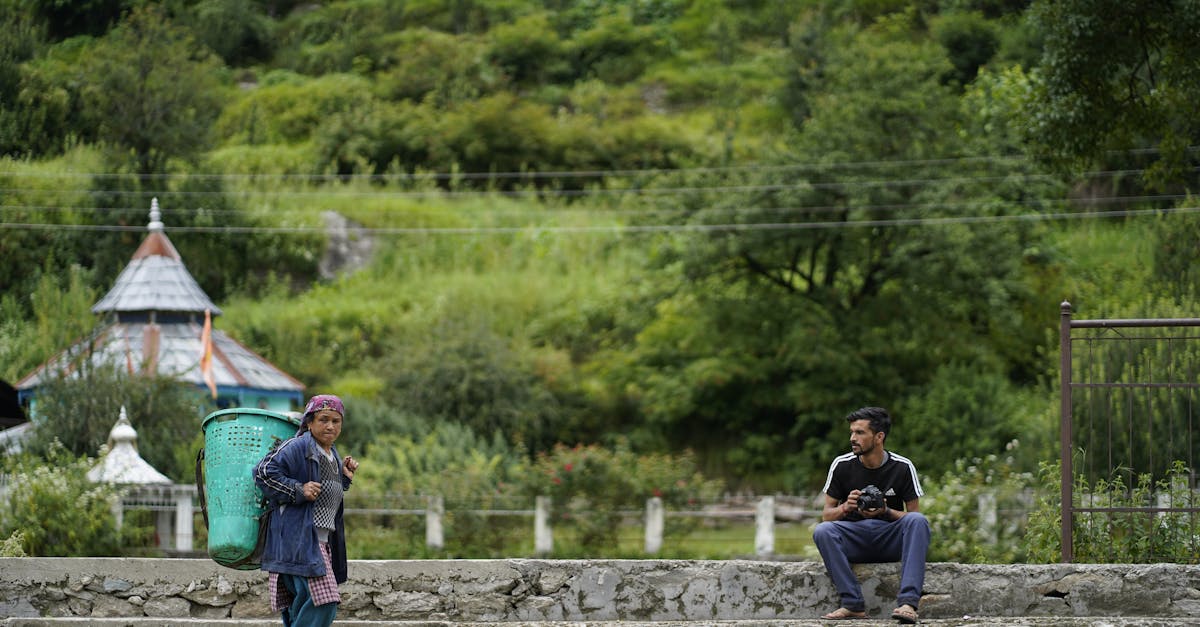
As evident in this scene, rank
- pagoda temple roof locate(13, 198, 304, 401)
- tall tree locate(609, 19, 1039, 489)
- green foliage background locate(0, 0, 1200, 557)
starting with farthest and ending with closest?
tall tree locate(609, 19, 1039, 489)
pagoda temple roof locate(13, 198, 304, 401)
green foliage background locate(0, 0, 1200, 557)

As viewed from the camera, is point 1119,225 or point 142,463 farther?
point 1119,225

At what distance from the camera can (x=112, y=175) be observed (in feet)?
124

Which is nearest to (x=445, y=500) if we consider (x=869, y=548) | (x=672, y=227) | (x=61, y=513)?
(x=61, y=513)

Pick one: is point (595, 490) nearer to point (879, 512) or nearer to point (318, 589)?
point (879, 512)

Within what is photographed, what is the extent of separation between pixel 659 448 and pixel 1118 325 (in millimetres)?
21843

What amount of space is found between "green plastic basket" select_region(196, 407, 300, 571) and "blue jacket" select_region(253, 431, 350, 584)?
0.91ft

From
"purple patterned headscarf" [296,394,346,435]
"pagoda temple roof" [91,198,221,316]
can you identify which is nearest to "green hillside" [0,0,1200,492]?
"pagoda temple roof" [91,198,221,316]

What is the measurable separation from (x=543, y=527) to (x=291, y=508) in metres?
16.3

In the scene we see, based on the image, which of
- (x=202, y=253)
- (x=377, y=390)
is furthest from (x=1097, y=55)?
(x=202, y=253)

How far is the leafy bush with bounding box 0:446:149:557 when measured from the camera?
57.0 ft

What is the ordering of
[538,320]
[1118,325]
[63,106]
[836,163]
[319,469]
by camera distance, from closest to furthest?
[319,469], [1118,325], [836,163], [538,320], [63,106]

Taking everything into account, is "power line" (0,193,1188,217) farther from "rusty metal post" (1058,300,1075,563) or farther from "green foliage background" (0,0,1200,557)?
"rusty metal post" (1058,300,1075,563)

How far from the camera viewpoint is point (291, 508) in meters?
7.54

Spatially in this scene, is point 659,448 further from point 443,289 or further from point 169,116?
point 169,116
